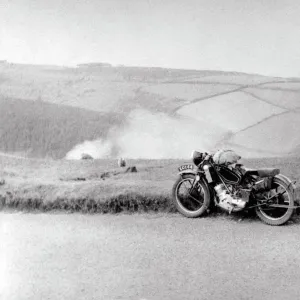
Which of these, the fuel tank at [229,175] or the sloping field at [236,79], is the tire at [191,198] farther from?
the sloping field at [236,79]

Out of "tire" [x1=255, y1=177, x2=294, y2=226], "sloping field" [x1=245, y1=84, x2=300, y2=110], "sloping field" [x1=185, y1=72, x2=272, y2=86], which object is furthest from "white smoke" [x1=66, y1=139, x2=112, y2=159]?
"sloping field" [x1=245, y1=84, x2=300, y2=110]

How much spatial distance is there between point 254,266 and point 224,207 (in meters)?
1.58

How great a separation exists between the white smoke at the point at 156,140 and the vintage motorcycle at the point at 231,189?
86 centimetres

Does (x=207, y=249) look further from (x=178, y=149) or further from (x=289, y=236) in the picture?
(x=178, y=149)

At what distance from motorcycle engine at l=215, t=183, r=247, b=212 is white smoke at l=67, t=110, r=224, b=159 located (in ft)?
4.16

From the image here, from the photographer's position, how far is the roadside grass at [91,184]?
21.3 ft

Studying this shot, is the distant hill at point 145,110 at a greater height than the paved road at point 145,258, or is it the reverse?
the distant hill at point 145,110

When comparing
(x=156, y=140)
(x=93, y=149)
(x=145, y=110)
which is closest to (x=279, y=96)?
(x=145, y=110)

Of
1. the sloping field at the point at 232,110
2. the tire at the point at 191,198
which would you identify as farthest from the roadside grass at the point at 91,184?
the sloping field at the point at 232,110

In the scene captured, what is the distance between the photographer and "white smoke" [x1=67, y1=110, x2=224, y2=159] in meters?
7.54

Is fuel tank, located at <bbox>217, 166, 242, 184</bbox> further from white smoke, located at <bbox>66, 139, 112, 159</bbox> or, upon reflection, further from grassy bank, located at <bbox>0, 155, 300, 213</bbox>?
white smoke, located at <bbox>66, 139, 112, 159</bbox>

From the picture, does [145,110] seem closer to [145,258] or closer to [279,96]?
[279,96]

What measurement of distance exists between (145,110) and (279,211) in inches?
131

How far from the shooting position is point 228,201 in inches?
244
